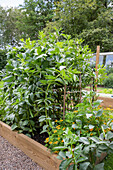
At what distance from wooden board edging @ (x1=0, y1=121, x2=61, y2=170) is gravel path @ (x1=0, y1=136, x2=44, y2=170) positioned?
44 mm

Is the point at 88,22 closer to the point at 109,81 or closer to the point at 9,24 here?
the point at 109,81

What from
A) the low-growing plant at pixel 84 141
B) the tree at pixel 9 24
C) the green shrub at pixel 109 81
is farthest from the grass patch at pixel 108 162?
the tree at pixel 9 24

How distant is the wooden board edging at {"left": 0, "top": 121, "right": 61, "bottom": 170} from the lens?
1.31m

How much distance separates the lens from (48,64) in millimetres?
1616

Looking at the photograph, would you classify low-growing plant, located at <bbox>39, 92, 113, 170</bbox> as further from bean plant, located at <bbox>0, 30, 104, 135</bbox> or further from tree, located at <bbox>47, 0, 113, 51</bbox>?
tree, located at <bbox>47, 0, 113, 51</bbox>

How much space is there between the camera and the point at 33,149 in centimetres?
153

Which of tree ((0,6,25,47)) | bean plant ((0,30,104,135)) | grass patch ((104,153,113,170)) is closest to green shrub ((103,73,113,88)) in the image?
bean plant ((0,30,104,135))

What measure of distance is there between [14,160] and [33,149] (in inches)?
10.5

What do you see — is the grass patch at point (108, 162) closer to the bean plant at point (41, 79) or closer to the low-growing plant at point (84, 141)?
the low-growing plant at point (84, 141)

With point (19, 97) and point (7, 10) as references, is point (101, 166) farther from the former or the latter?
point (7, 10)

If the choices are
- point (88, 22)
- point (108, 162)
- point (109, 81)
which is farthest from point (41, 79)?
point (88, 22)

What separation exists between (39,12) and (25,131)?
1799cm

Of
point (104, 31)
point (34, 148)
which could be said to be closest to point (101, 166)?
point (34, 148)

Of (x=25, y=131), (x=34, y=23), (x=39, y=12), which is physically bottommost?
(x=25, y=131)
